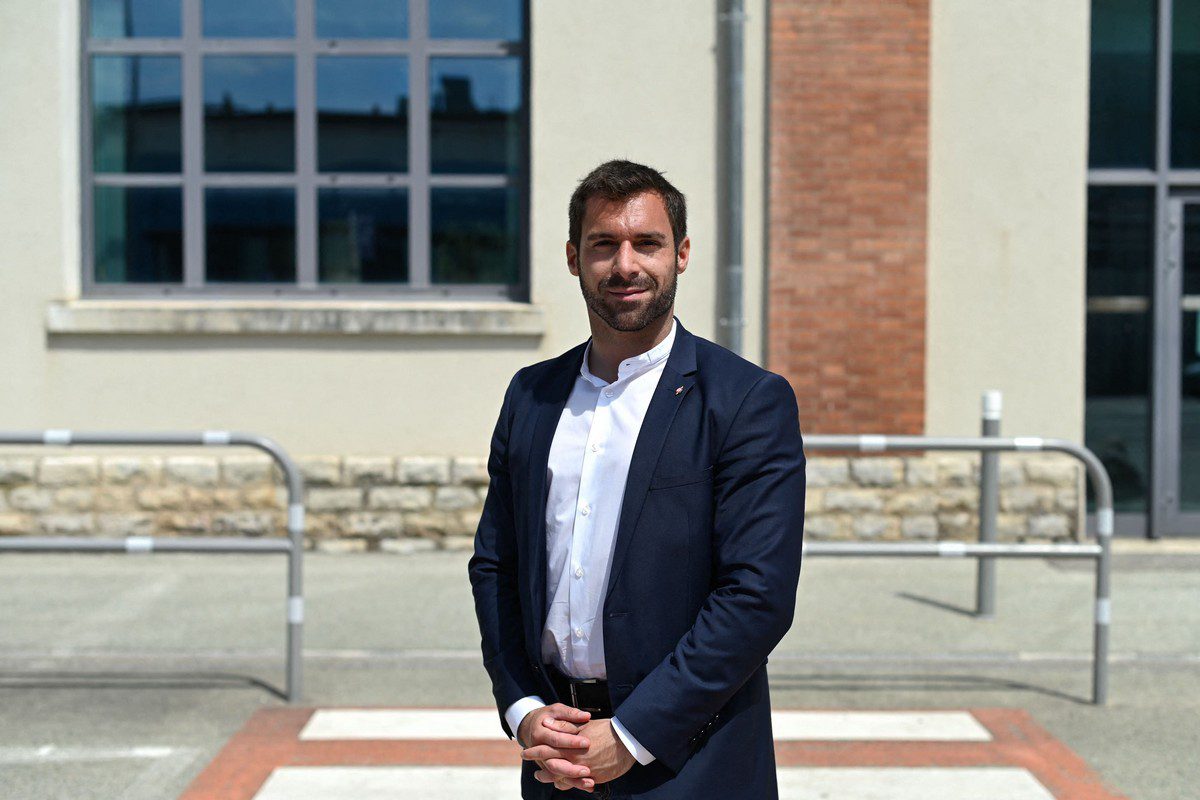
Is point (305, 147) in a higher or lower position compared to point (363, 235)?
higher

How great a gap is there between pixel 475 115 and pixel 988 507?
4.52 metres

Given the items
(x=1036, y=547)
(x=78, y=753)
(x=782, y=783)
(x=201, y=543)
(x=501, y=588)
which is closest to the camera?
(x=501, y=588)

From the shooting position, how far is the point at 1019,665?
633 centimetres

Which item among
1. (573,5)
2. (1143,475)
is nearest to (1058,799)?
(1143,475)

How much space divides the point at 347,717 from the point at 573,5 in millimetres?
5350

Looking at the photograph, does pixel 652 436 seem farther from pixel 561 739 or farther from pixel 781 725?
pixel 781 725

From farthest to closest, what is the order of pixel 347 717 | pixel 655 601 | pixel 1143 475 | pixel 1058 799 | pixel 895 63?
pixel 1143 475, pixel 895 63, pixel 347 717, pixel 1058 799, pixel 655 601

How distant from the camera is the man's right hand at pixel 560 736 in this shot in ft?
8.16

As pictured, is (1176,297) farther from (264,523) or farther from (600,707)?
(600,707)

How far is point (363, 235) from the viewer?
377 inches

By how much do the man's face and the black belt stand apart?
67cm

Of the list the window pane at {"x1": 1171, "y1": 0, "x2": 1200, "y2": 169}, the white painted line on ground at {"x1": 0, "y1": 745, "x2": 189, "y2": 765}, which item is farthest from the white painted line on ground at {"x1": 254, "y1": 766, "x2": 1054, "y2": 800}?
the window pane at {"x1": 1171, "y1": 0, "x2": 1200, "y2": 169}

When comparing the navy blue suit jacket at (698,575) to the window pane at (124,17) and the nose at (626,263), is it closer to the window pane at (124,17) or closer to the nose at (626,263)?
the nose at (626,263)

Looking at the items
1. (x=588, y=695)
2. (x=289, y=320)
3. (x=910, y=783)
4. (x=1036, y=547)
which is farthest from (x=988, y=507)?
(x=588, y=695)
